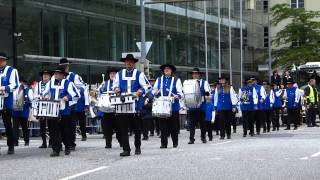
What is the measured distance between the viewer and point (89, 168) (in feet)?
40.5

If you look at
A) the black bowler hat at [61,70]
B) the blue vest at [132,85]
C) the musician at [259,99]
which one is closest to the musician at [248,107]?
the musician at [259,99]

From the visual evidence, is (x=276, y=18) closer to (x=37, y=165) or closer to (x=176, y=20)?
(x=176, y=20)

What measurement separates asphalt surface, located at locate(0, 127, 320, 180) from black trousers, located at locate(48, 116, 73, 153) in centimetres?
27

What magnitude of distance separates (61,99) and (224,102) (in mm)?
Answer: 7868

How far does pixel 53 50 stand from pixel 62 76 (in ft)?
60.2

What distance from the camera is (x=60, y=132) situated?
50.2 ft

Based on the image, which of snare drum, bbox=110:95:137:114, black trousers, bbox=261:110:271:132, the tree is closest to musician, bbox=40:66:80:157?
snare drum, bbox=110:95:137:114

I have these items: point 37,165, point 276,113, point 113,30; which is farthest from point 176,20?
point 37,165

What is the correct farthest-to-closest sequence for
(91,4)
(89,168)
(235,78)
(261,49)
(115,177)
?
(261,49)
(235,78)
(91,4)
(89,168)
(115,177)

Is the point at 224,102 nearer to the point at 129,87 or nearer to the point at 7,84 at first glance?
the point at 129,87

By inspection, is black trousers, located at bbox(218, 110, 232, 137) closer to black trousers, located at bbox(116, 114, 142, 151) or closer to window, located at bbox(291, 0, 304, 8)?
black trousers, located at bbox(116, 114, 142, 151)

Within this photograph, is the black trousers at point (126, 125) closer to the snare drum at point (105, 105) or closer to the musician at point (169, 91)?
the musician at point (169, 91)

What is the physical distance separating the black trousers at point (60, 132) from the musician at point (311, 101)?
57.3 ft

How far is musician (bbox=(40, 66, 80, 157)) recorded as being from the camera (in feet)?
49.4
